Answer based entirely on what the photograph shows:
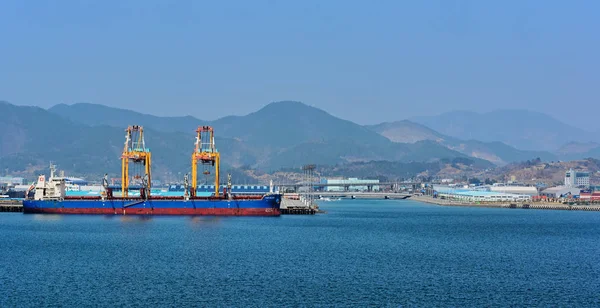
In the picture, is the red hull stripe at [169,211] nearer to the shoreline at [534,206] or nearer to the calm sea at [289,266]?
the calm sea at [289,266]

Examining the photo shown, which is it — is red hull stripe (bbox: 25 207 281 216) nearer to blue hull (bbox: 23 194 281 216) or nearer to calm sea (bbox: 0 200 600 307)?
blue hull (bbox: 23 194 281 216)

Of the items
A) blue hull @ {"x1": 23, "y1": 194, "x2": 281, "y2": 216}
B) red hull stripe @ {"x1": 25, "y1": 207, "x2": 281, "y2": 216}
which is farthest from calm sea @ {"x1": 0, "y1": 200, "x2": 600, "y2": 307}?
blue hull @ {"x1": 23, "y1": 194, "x2": 281, "y2": 216}

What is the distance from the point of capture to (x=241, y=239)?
6644 centimetres

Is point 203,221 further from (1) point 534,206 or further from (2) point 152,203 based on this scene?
(1) point 534,206

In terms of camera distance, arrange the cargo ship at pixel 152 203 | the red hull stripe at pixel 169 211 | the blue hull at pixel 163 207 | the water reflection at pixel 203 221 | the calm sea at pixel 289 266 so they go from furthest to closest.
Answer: the cargo ship at pixel 152 203 < the blue hull at pixel 163 207 < the red hull stripe at pixel 169 211 < the water reflection at pixel 203 221 < the calm sea at pixel 289 266

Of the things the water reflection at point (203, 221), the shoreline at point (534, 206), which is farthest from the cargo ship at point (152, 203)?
the shoreline at point (534, 206)

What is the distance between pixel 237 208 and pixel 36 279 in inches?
2046

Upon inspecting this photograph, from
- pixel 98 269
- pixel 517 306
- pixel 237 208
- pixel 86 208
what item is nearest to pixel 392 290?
pixel 517 306

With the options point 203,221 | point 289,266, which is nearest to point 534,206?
point 203,221

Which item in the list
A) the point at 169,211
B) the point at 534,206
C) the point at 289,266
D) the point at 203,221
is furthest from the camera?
the point at 534,206

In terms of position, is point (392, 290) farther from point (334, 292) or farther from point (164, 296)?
point (164, 296)

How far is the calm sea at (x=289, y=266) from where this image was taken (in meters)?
40.7

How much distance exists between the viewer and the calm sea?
40.7 m

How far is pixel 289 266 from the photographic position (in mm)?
50750
